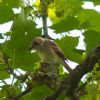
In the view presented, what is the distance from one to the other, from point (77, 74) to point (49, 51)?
813 millimetres

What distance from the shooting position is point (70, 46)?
2.01 m

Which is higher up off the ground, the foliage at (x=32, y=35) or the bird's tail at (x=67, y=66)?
the foliage at (x=32, y=35)

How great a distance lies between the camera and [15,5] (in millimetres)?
2148

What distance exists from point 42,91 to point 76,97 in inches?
14.8

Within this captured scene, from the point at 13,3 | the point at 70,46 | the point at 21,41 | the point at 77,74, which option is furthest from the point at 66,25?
the point at 77,74

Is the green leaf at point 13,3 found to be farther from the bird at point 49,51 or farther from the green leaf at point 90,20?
the green leaf at point 90,20

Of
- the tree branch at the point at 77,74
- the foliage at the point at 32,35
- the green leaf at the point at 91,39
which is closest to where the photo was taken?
the tree branch at the point at 77,74

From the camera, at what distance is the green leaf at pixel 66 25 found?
1.97 meters

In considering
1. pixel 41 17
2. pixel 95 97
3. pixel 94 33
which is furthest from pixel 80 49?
pixel 95 97

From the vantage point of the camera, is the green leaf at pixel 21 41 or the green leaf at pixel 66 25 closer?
the green leaf at pixel 21 41

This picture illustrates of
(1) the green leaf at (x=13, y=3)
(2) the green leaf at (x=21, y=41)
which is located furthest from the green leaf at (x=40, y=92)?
(1) the green leaf at (x=13, y=3)

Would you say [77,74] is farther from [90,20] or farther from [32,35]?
[90,20]

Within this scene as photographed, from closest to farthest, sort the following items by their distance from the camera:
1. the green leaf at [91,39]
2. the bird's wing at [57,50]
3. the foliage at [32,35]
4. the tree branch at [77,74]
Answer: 1. the tree branch at [77,74]
2. the foliage at [32,35]
3. the green leaf at [91,39]
4. the bird's wing at [57,50]

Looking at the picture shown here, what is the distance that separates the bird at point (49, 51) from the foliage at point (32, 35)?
0.05m
